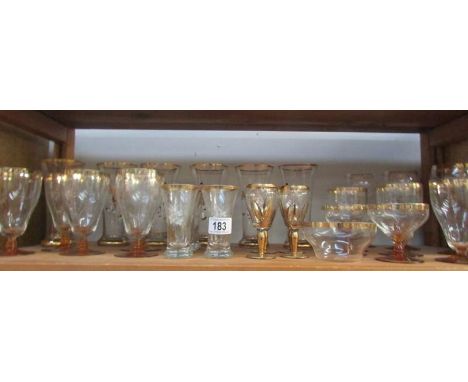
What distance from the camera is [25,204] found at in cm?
85

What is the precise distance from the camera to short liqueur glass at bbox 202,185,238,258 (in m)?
0.80

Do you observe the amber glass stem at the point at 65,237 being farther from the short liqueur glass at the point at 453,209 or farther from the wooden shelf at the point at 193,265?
the short liqueur glass at the point at 453,209

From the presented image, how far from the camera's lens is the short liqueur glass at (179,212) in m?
0.80

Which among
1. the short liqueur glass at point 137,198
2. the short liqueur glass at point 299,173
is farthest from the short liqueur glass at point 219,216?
the short liqueur glass at point 299,173

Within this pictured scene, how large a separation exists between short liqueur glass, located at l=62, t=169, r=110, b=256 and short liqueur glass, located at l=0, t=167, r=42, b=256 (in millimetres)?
80

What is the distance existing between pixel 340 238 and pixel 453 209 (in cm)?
26

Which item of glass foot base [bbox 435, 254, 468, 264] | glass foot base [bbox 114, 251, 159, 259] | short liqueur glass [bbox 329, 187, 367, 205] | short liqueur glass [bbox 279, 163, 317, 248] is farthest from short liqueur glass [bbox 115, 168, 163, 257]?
glass foot base [bbox 435, 254, 468, 264]

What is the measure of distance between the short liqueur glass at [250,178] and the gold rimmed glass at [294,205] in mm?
139
